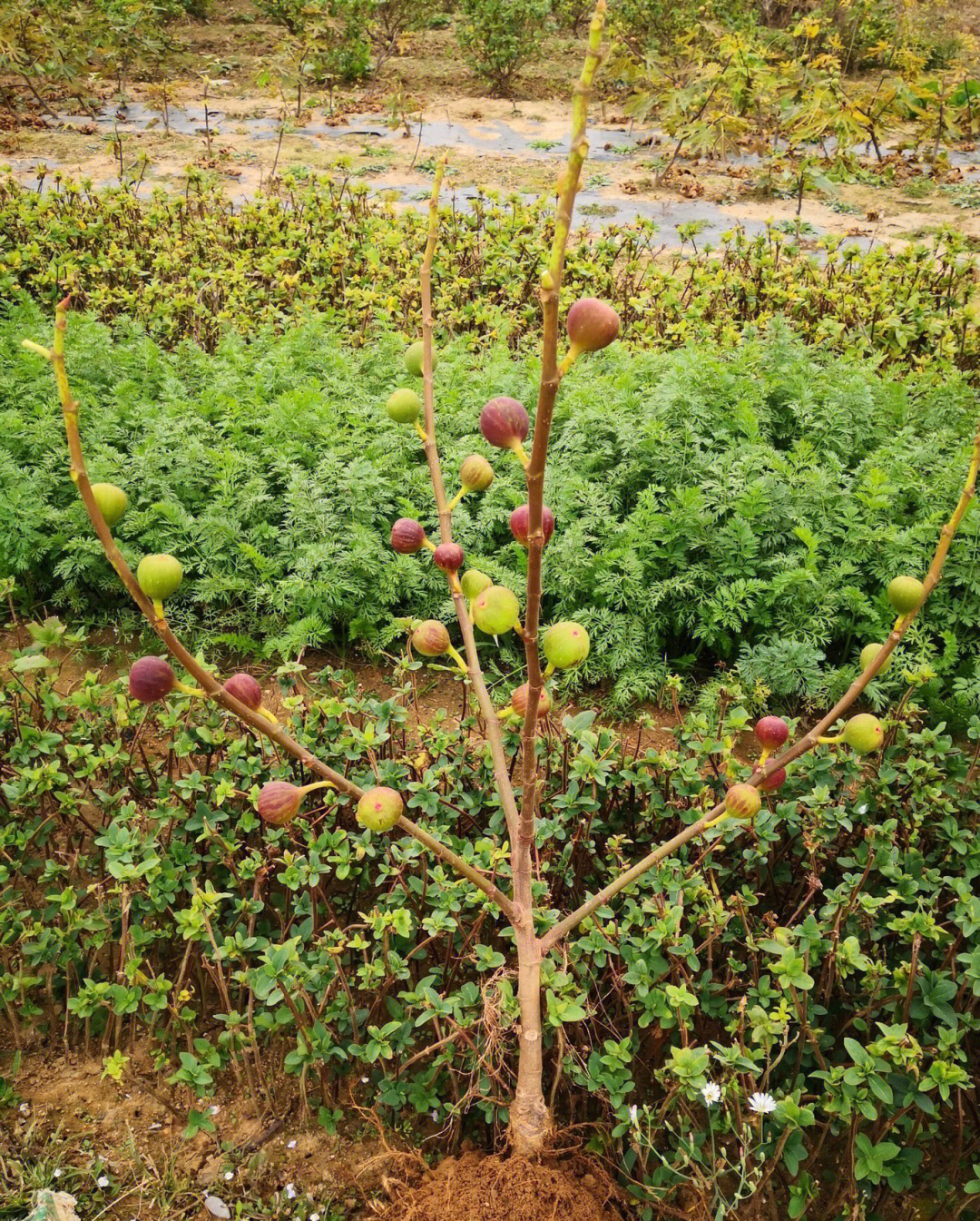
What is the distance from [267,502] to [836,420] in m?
2.01

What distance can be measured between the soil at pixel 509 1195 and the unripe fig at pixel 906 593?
99cm

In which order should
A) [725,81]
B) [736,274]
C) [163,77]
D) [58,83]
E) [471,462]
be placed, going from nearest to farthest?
1. [471,462]
2. [736,274]
3. [725,81]
4. [58,83]
5. [163,77]

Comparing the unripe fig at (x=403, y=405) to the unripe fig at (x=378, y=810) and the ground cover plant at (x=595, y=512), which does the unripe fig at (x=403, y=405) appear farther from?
the ground cover plant at (x=595, y=512)

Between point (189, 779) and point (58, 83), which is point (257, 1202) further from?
point (58, 83)

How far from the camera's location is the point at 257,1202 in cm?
176

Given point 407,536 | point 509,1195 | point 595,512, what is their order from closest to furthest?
point 407,536, point 509,1195, point 595,512

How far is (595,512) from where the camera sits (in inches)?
125

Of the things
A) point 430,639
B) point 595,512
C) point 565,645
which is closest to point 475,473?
point 430,639

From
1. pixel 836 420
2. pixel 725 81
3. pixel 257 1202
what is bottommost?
pixel 257 1202

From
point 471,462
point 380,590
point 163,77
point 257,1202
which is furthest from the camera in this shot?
point 163,77

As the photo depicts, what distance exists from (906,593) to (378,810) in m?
0.64

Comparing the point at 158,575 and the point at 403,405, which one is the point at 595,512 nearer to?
the point at 403,405

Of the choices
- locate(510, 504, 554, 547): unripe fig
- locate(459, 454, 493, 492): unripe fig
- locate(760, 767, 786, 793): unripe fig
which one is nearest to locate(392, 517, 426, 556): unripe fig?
locate(459, 454, 493, 492): unripe fig

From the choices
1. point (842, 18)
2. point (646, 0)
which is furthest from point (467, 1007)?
point (842, 18)
